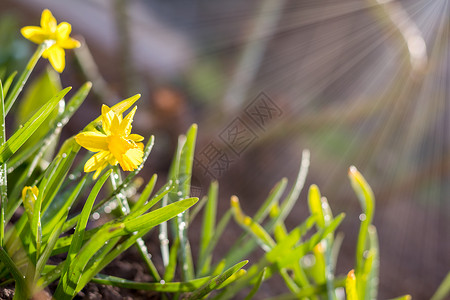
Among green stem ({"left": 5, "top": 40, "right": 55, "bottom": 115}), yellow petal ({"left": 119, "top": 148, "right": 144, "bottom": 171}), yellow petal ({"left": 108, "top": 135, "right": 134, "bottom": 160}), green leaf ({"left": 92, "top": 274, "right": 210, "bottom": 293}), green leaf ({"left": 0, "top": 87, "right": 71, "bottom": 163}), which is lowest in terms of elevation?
green leaf ({"left": 92, "top": 274, "right": 210, "bottom": 293})

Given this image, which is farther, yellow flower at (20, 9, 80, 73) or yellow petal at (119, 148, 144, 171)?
yellow flower at (20, 9, 80, 73)

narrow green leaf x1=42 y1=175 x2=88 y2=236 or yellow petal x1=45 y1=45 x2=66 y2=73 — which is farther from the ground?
yellow petal x1=45 y1=45 x2=66 y2=73

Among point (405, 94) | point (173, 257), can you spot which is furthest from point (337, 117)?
point (173, 257)

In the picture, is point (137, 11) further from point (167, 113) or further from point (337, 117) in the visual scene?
point (337, 117)

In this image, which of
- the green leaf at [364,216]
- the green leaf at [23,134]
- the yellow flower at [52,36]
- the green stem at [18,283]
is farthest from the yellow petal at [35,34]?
the green leaf at [364,216]

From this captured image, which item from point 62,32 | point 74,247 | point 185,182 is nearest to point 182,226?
point 185,182

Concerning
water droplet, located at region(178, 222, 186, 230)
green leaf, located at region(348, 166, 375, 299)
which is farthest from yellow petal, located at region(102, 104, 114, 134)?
green leaf, located at region(348, 166, 375, 299)

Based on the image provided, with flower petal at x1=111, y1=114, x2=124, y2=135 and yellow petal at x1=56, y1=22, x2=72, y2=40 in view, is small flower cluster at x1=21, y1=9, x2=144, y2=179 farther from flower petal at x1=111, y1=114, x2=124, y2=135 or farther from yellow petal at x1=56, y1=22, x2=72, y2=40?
yellow petal at x1=56, y1=22, x2=72, y2=40
